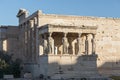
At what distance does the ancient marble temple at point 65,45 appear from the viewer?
3027cm

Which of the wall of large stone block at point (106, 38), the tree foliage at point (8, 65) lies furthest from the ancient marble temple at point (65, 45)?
the tree foliage at point (8, 65)

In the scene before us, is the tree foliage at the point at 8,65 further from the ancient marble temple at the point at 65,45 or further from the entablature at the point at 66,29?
the entablature at the point at 66,29

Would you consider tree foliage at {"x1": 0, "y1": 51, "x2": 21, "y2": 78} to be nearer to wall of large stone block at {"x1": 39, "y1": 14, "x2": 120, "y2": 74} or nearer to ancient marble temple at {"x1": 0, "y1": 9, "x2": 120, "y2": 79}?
ancient marble temple at {"x1": 0, "y1": 9, "x2": 120, "y2": 79}

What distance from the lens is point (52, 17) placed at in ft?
112

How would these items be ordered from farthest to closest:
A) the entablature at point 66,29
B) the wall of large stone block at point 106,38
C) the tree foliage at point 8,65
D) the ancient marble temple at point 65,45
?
the wall of large stone block at point 106,38
the tree foliage at point 8,65
the entablature at point 66,29
the ancient marble temple at point 65,45

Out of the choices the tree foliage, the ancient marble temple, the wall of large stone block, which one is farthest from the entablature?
the tree foliage

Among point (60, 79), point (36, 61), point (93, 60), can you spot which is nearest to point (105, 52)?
point (93, 60)

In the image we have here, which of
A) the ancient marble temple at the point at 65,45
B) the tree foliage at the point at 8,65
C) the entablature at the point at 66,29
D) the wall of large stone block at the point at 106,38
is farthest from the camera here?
the wall of large stone block at the point at 106,38

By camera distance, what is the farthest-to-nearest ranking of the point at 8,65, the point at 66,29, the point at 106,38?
the point at 106,38
the point at 8,65
the point at 66,29

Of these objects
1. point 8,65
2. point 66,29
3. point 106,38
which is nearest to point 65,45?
point 66,29

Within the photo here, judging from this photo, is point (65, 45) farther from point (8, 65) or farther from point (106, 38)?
point (106, 38)

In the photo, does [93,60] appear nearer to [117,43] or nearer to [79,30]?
[79,30]

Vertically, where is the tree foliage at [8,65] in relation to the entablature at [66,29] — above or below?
below

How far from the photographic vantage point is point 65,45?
31703mm
